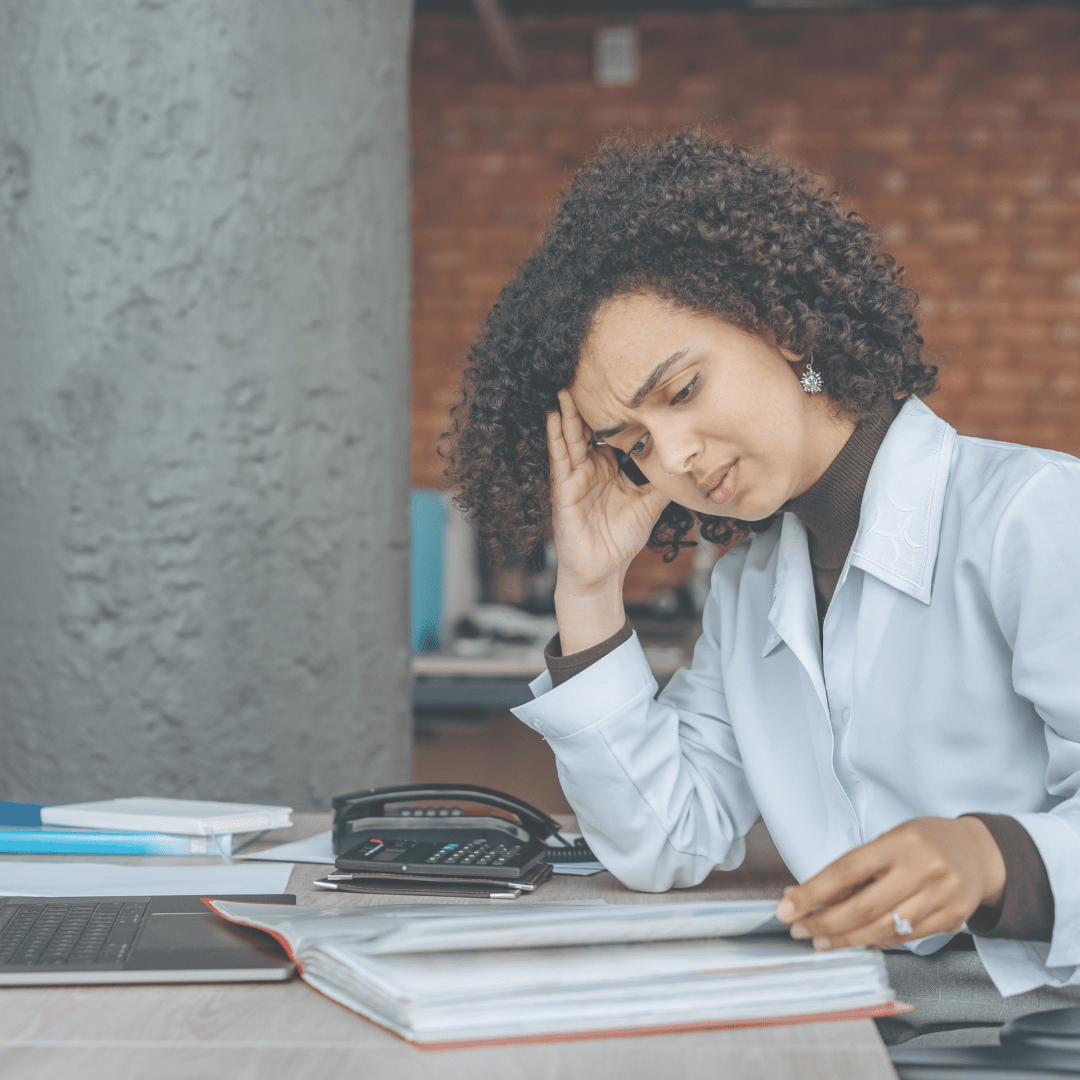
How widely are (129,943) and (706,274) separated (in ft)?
2.60

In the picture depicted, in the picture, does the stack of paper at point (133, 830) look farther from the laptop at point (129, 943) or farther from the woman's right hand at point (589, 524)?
the woman's right hand at point (589, 524)

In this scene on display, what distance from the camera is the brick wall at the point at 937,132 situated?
5.01 metres

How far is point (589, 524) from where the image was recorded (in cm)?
140

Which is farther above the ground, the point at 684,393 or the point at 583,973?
the point at 684,393

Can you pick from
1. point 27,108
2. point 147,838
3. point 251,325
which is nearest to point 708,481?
point 147,838

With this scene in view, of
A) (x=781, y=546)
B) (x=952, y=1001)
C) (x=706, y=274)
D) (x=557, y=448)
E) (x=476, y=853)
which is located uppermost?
(x=706, y=274)

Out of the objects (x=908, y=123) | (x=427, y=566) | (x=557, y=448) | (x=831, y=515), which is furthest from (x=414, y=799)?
(x=908, y=123)

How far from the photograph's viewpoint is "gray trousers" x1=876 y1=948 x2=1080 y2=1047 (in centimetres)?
100

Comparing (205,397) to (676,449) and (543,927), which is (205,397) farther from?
(543,927)

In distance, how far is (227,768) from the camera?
5.57ft

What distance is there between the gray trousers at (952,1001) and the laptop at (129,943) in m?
0.54

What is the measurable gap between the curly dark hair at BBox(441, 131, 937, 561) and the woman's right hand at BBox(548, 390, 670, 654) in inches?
2.4

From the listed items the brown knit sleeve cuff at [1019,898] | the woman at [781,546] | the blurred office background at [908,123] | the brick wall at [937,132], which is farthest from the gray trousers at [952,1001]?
the brick wall at [937,132]

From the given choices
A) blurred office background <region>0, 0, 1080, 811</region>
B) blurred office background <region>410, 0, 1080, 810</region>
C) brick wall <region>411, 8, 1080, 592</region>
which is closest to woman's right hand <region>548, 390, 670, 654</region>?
blurred office background <region>0, 0, 1080, 811</region>
